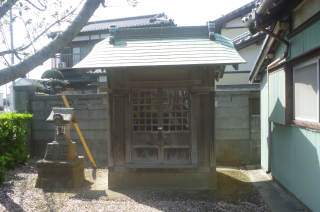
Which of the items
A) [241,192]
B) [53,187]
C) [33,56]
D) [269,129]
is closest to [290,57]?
[269,129]

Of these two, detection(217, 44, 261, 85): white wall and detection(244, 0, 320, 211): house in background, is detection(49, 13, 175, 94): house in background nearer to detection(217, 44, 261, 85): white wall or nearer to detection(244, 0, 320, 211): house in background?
detection(217, 44, 261, 85): white wall

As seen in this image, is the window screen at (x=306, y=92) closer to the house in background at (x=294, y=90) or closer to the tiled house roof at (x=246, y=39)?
the house in background at (x=294, y=90)

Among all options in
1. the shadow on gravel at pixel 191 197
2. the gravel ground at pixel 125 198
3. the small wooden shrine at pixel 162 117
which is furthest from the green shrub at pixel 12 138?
the small wooden shrine at pixel 162 117

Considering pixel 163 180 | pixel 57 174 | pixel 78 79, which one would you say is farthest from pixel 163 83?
pixel 78 79

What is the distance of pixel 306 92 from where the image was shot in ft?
16.8

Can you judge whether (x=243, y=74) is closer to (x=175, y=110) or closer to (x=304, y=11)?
(x=175, y=110)

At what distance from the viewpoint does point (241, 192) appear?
666 centimetres

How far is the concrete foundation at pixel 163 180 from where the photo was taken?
684 centimetres

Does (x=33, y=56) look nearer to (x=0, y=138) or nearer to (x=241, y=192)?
(x=0, y=138)

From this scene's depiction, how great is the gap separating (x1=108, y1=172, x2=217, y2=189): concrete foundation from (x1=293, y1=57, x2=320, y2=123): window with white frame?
2632mm

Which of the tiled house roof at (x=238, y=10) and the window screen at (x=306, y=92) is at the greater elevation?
the tiled house roof at (x=238, y=10)

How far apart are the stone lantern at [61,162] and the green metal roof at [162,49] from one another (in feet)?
5.58

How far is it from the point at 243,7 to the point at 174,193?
36.3ft

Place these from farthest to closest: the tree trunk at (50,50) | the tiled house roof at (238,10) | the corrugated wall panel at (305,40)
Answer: the tiled house roof at (238,10) < the corrugated wall panel at (305,40) < the tree trunk at (50,50)
